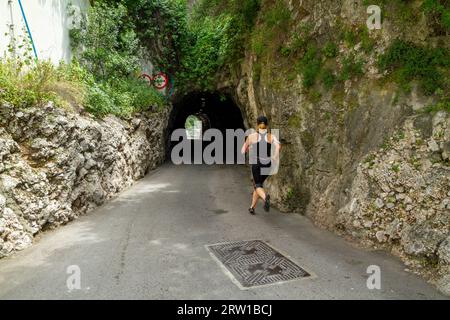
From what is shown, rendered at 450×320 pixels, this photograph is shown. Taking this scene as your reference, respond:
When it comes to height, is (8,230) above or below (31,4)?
below

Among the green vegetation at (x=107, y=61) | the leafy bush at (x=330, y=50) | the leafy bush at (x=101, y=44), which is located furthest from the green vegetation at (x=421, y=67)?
the leafy bush at (x=101, y=44)

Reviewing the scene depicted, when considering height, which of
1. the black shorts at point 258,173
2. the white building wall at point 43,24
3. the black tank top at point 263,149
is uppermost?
the white building wall at point 43,24

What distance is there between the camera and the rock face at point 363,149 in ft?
17.6

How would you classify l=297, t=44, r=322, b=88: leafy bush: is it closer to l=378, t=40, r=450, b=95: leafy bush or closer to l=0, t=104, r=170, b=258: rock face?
l=378, t=40, r=450, b=95: leafy bush

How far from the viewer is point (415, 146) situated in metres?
5.78

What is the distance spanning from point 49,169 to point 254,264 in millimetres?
5040

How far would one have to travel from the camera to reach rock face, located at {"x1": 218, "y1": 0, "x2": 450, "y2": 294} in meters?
5.37

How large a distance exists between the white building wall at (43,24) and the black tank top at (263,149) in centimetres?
588

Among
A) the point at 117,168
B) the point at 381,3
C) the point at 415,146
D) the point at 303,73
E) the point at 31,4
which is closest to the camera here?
the point at 415,146

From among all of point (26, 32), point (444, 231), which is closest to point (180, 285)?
point (444, 231)

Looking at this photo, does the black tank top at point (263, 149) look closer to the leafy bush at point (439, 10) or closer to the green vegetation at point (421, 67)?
the green vegetation at point (421, 67)

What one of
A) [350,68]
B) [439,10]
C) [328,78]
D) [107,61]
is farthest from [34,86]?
[439,10]
